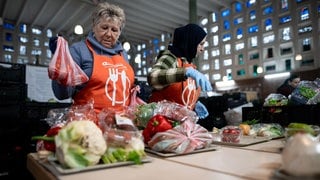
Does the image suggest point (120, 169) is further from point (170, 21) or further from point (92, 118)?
point (170, 21)

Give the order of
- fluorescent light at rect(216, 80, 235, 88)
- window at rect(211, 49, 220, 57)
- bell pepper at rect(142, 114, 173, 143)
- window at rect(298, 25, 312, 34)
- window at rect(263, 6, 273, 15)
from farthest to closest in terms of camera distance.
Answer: window at rect(211, 49, 220, 57)
fluorescent light at rect(216, 80, 235, 88)
window at rect(263, 6, 273, 15)
window at rect(298, 25, 312, 34)
bell pepper at rect(142, 114, 173, 143)

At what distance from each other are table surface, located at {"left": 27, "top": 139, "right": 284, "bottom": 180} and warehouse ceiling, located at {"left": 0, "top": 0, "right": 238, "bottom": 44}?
1024cm

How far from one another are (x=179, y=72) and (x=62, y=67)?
0.61 m

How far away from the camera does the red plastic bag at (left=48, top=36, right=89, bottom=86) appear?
48.7 inches

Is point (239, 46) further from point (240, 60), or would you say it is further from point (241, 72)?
point (241, 72)

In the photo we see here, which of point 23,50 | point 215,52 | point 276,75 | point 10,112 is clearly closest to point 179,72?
point 10,112

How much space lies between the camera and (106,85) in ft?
5.21

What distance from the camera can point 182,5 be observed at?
39.0 ft

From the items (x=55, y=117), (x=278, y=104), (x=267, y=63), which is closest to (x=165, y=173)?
(x=55, y=117)

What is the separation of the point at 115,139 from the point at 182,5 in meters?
11.8

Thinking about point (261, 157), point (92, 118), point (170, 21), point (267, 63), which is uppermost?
point (170, 21)

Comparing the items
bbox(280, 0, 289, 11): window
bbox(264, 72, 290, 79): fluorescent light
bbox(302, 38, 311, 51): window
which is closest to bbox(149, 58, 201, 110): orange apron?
bbox(302, 38, 311, 51): window

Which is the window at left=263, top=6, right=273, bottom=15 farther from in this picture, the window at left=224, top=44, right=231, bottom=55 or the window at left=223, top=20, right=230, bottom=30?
the window at left=224, top=44, right=231, bottom=55

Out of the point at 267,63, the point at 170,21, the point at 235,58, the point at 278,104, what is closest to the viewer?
the point at 278,104
